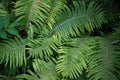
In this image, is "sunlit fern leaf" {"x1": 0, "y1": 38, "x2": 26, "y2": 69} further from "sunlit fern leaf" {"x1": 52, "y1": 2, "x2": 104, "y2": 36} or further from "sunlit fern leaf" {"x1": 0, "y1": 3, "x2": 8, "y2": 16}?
"sunlit fern leaf" {"x1": 52, "y1": 2, "x2": 104, "y2": 36}

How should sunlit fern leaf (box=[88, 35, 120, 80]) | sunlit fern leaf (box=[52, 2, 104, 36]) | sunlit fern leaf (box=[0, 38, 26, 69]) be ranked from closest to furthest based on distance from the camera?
sunlit fern leaf (box=[88, 35, 120, 80]) < sunlit fern leaf (box=[0, 38, 26, 69]) < sunlit fern leaf (box=[52, 2, 104, 36])

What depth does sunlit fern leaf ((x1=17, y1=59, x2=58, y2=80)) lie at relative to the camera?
248 cm

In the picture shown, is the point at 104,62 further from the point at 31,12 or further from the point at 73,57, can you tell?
the point at 31,12

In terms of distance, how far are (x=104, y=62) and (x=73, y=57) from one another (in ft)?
0.97

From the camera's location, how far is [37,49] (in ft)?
8.37

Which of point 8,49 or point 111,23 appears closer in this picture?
point 8,49

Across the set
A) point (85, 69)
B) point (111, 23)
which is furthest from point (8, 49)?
point (111, 23)

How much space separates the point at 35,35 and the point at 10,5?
49 cm

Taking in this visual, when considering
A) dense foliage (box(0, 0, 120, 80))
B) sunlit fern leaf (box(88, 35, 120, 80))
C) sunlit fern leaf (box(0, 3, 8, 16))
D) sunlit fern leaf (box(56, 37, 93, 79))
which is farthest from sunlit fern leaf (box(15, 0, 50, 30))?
sunlit fern leaf (box(88, 35, 120, 80))

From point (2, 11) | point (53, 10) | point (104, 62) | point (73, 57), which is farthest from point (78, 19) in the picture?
point (2, 11)

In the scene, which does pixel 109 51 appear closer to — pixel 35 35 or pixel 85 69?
pixel 85 69

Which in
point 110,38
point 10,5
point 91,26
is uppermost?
point 10,5

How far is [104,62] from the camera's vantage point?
8.00ft

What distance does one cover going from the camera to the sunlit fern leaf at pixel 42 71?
2.48 m
